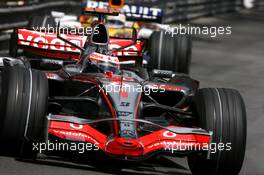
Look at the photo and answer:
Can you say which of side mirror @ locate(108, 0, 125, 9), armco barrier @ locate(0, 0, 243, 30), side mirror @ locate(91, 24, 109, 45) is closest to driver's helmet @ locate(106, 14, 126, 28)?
armco barrier @ locate(0, 0, 243, 30)

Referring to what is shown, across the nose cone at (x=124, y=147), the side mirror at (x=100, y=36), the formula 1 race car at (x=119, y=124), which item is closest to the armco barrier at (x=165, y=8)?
the side mirror at (x=100, y=36)

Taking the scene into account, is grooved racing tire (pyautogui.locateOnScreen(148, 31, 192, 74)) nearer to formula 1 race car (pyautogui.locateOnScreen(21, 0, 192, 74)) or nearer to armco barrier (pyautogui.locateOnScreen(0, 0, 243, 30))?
formula 1 race car (pyautogui.locateOnScreen(21, 0, 192, 74))

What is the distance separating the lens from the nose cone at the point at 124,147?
25.0 feet

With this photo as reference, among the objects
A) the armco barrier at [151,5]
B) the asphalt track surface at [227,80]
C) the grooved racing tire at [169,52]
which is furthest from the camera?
the armco barrier at [151,5]

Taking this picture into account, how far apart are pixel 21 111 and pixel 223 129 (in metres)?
1.93

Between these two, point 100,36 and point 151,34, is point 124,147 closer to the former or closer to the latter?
point 100,36

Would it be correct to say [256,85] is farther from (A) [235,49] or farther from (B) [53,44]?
(A) [235,49]

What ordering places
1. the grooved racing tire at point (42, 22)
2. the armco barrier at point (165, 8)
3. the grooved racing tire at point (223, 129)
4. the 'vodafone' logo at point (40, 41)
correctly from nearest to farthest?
the grooved racing tire at point (223, 129)
the 'vodafone' logo at point (40, 41)
the grooved racing tire at point (42, 22)
the armco barrier at point (165, 8)

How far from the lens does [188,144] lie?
7.87 metres

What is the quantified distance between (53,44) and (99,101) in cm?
375

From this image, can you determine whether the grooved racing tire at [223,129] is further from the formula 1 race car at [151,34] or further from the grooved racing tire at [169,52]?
the grooved racing tire at [169,52]

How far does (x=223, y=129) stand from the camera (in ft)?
25.9

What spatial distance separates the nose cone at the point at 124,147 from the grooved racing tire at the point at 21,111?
65cm

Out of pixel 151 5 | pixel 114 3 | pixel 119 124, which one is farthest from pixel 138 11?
pixel 119 124
